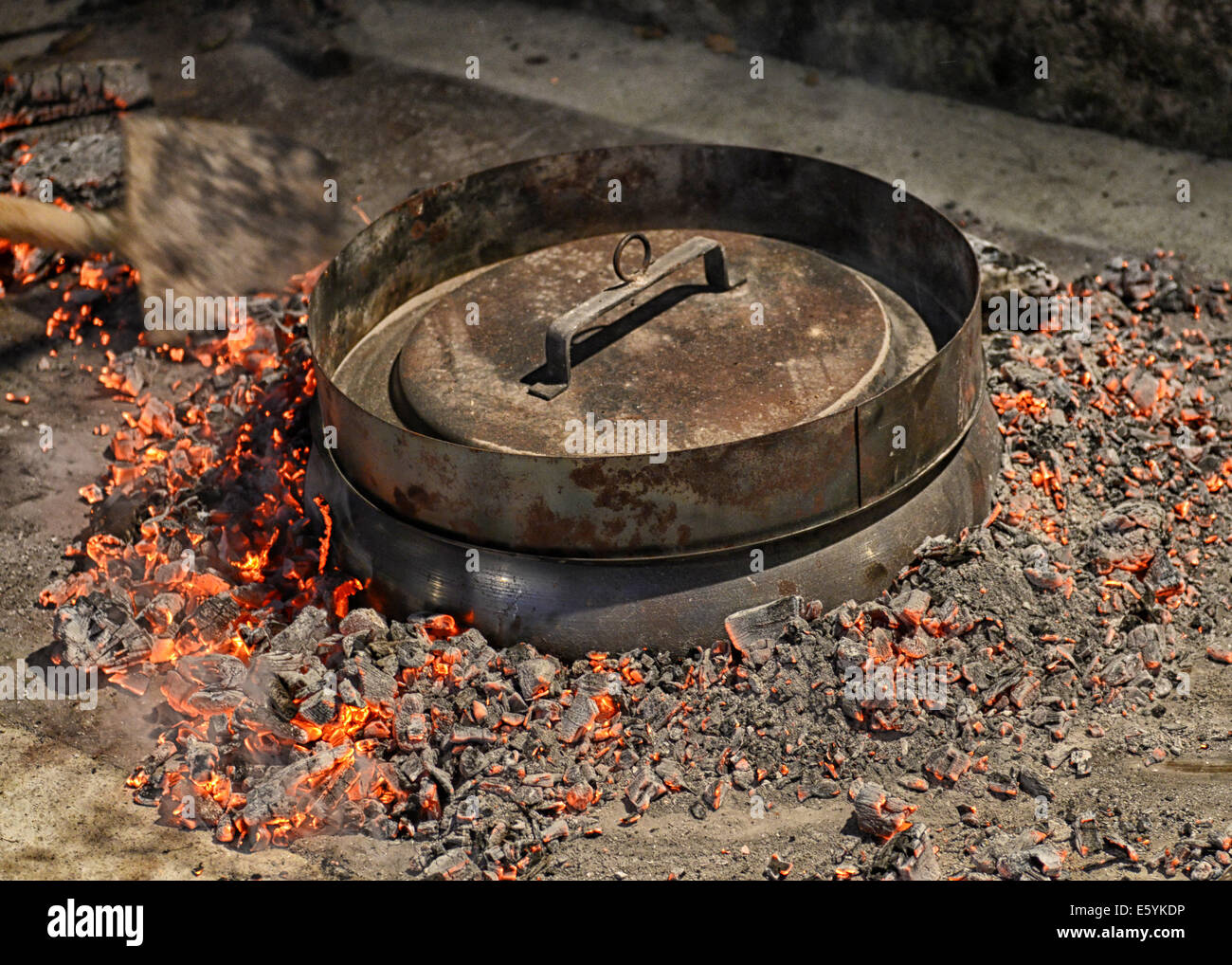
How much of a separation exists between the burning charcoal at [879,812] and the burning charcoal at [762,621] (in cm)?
61

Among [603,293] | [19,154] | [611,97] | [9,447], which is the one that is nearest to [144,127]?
[19,154]

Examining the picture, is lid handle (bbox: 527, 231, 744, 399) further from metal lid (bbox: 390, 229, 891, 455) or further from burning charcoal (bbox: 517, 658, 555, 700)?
burning charcoal (bbox: 517, 658, 555, 700)

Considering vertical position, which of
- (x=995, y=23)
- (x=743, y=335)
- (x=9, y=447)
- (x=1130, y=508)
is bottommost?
(x=9, y=447)

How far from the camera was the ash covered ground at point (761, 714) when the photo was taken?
4266mm

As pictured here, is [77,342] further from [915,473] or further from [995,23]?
[995,23]

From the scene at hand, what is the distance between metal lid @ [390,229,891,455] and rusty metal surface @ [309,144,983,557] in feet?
0.81

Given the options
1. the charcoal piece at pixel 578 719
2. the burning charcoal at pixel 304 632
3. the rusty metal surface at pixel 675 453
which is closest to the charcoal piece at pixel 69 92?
the rusty metal surface at pixel 675 453

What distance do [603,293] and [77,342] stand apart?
3668 millimetres

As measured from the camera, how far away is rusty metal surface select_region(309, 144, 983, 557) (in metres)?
4.37

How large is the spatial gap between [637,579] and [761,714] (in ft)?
1.97

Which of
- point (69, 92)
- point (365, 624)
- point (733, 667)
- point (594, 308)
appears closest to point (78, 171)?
point (69, 92)

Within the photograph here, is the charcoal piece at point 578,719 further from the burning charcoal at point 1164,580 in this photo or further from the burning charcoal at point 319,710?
the burning charcoal at point 1164,580

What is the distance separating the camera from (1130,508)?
5324 millimetres

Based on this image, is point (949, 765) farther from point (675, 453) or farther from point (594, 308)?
point (594, 308)
